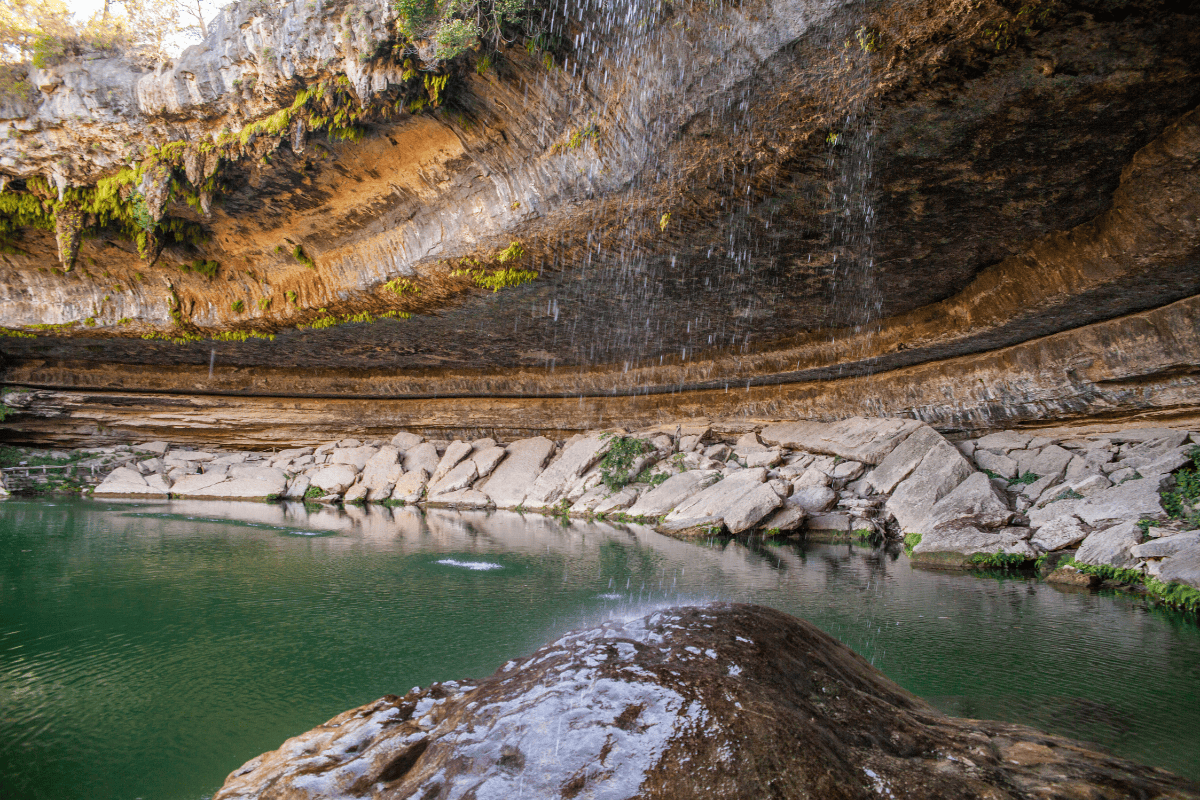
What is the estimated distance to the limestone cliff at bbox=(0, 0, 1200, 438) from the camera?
191 inches

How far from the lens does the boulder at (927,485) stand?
29.3 ft

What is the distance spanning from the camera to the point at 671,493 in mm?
12008

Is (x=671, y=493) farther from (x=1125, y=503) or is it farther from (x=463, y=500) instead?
(x=1125, y=503)

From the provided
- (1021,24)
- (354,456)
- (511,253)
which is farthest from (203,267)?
(1021,24)

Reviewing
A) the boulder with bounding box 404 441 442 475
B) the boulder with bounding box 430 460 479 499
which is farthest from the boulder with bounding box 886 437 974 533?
the boulder with bounding box 404 441 442 475

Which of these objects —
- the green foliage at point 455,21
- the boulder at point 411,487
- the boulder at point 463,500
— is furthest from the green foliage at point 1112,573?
the boulder at point 411,487

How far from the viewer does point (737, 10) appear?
15.8 feet

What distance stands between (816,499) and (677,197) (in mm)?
6130

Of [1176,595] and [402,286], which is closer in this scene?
[1176,595]

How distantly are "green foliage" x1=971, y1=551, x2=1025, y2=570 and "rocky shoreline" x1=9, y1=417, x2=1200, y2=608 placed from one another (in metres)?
0.02

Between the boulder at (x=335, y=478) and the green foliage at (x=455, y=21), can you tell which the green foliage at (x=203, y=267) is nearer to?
the boulder at (x=335, y=478)

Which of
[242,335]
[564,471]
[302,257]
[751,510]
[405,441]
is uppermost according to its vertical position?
A: [302,257]

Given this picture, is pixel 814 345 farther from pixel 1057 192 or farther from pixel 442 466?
pixel 442 466

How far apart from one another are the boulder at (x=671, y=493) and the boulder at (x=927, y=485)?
3614 mm
